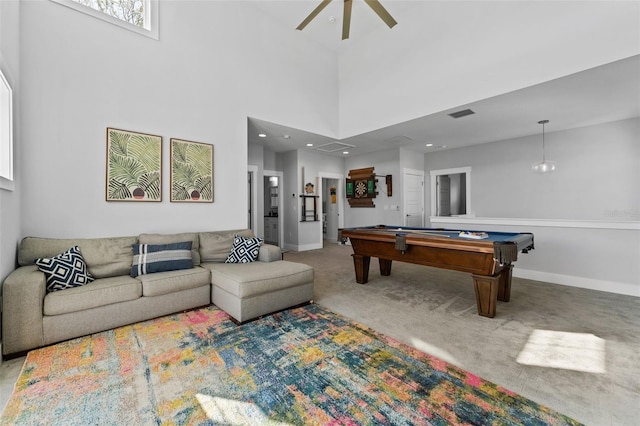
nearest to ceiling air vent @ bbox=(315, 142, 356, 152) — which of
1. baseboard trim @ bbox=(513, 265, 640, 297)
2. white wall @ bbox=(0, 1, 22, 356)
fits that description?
baseboard trim @ bbox=(513, 265, 640, 297)

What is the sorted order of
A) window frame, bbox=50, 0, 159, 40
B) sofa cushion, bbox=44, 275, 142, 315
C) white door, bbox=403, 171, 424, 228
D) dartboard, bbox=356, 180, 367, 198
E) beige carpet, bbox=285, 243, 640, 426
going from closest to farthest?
beige carpet, bbox=285, 243, 640, 426
sofa cushion, bbox=44, 275, 142, 315
window frame, bbox=50, 0, 159, 40
white door, bbox=403, 171, 424, 228
dartboard, bbox=356, 180, 367, 198

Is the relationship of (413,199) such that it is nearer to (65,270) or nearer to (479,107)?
(479,107)

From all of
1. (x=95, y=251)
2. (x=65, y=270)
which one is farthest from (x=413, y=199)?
(x=65, y=270)

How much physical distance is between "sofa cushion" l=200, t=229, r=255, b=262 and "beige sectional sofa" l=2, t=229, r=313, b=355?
0.09 ft

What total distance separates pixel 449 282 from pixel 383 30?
15.2 ft

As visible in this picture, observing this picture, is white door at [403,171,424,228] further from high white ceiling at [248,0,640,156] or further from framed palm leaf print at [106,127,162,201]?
framed palm leaf print at [106,127,162,201]

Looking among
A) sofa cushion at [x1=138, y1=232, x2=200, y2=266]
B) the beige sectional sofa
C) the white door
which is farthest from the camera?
the white door

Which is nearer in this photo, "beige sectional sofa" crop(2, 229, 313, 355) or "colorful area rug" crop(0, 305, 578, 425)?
"colorful area rug" crop(0, 305, 578, 425)

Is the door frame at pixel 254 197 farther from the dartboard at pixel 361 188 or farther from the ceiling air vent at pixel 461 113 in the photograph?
the ceiling air vent at pixel 461 113

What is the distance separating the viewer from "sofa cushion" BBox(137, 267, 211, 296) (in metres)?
2.76

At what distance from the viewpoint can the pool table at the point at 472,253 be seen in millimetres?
2752

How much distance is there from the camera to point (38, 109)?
2863 mm

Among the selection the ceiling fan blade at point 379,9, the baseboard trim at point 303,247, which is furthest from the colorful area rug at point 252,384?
the baseboard trim at point 303,247

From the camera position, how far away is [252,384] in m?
1.79
